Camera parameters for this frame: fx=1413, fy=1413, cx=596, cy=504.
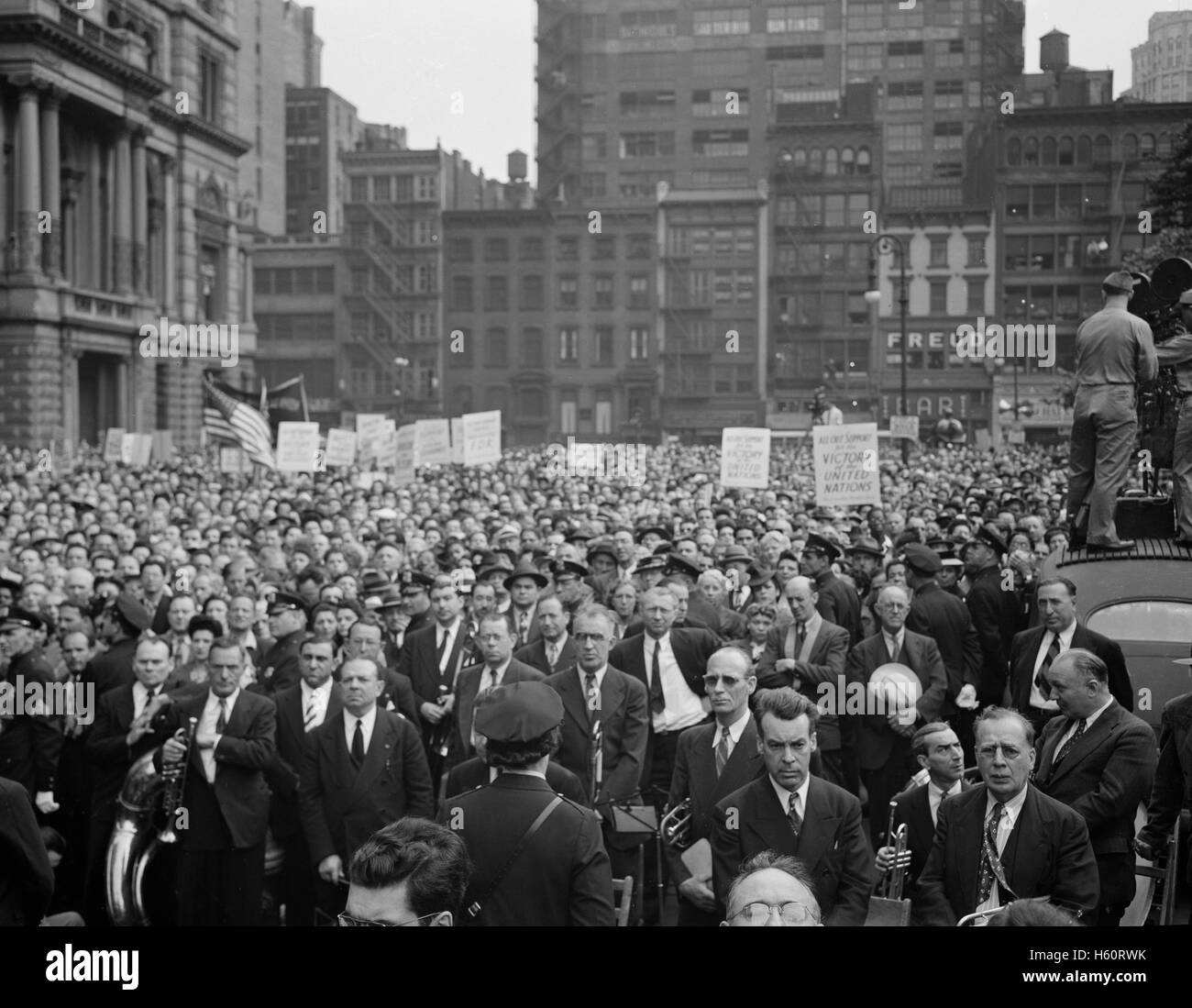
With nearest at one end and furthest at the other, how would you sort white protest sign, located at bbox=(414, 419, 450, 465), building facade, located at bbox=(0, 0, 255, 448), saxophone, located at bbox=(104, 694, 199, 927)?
saxophone, located at bbox=(104, 694, 199, 927), white protest sign, located at bbox=(414, 419, 450, 465), building facade, located at bbox=(0, 0, 255, 448)

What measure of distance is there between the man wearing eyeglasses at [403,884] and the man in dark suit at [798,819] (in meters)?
2.03

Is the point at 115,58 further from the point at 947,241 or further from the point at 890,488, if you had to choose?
the point at 947,241

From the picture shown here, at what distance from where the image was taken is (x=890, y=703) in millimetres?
9328

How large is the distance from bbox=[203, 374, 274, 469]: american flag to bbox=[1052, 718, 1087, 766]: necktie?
22.7 m

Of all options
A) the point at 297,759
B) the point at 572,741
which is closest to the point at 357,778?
the point at 297,759

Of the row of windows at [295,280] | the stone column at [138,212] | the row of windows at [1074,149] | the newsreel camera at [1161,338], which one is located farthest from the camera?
the row of windows at [295,280]

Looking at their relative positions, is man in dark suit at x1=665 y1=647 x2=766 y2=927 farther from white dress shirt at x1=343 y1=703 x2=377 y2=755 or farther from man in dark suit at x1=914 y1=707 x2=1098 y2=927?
white dress shirt at x1=343 y1=703 x2=377 y2=755

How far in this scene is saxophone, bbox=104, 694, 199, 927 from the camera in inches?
311

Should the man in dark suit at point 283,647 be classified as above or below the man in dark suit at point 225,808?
above

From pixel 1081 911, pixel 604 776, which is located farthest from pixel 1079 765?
pixel 604 776

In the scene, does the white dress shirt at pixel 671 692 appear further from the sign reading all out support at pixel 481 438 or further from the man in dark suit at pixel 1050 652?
the sign reading all out support at pixel 481 438

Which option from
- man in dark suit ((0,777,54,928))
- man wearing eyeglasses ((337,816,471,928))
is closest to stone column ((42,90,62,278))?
man in dark suit ((0,777,54,928))

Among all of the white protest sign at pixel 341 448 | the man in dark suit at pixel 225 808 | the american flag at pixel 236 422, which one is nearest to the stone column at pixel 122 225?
the american flag at pixel 236 422

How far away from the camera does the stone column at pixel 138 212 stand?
57188 mm
